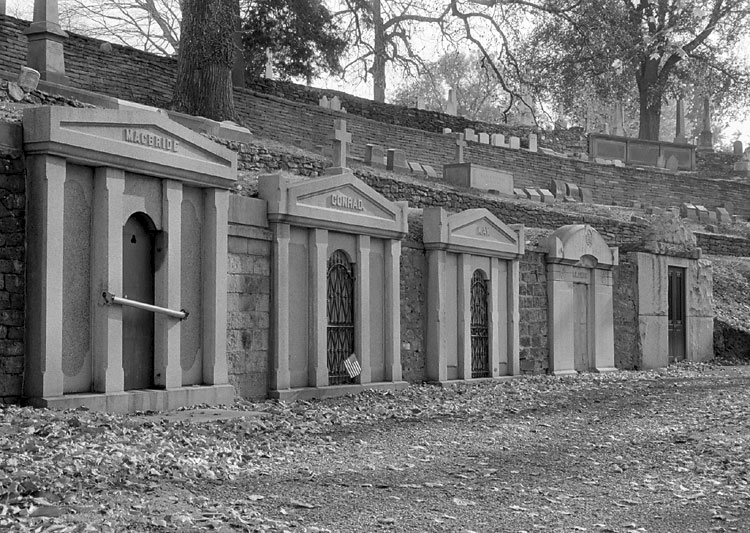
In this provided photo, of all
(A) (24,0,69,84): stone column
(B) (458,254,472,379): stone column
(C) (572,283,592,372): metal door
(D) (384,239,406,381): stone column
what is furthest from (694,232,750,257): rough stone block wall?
(A) (24,0,69,84): stone column

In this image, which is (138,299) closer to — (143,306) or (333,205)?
(143,306)

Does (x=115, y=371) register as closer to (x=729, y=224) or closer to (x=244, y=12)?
(x=244, y=12)

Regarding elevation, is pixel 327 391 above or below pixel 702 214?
below

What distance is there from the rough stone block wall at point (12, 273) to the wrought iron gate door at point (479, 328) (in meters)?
7.86

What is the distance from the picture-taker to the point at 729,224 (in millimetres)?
33062

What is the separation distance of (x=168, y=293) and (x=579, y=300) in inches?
389

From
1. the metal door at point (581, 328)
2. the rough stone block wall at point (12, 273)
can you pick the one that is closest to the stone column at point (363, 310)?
the rough stone block wall at point (12, 273)

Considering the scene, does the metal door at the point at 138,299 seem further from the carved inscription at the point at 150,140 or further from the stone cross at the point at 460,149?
the stone cross at the point at 460,149

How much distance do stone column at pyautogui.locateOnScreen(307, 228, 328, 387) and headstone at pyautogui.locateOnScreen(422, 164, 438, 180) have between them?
46.9ft

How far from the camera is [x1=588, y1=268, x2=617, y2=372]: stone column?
18094 mm

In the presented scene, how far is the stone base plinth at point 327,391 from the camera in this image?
11.1 metres

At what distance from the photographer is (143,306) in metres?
9.22

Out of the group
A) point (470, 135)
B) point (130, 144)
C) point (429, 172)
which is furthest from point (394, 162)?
point (130, 144)

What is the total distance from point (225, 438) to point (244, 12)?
21.4 metres
